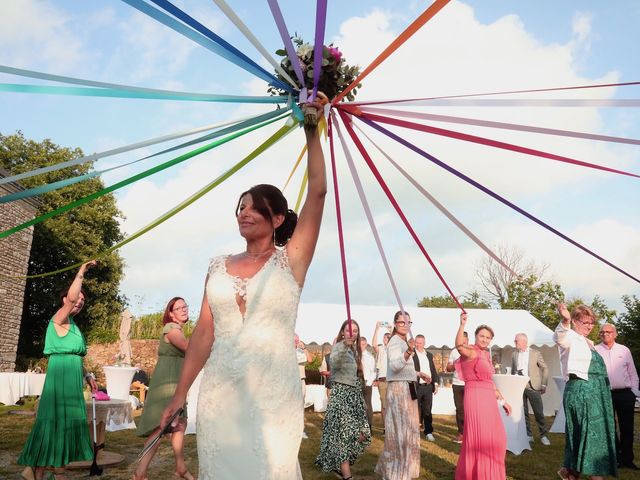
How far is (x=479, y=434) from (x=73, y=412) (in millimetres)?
3768

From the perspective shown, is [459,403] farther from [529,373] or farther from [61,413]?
[61,413]

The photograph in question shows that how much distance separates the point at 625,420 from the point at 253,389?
755cm

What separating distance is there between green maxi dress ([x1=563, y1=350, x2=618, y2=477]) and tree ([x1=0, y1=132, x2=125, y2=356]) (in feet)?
81.3

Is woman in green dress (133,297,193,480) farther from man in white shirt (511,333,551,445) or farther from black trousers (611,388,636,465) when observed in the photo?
man in white shirt (511,333,551,445)

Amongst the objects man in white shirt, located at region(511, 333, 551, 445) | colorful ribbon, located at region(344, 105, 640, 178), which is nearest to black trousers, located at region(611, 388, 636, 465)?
man in white shirt, located at region(511, 333, 551, 445)

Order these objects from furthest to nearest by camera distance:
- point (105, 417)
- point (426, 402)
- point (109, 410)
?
1. point (426, 402)
2. point (105, 417)
3. point (109, 410)

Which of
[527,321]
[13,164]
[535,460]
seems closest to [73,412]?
[535,460]

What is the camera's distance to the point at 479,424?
5.31 metres

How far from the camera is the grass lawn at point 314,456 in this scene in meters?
6.52

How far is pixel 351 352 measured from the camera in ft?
23.3

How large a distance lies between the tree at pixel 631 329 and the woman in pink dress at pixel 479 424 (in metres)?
15.6

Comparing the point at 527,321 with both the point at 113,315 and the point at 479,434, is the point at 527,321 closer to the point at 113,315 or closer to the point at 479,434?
the point at 479,434

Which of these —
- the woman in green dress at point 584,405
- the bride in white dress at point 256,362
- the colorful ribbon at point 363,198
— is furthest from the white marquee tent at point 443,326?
the bride in white dress at point 256,362

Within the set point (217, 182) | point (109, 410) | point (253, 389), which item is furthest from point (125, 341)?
point (253, 389)
